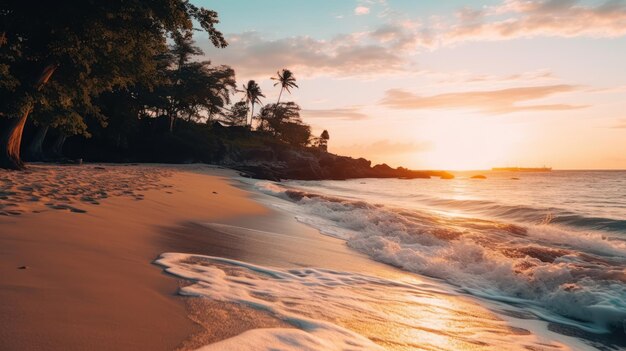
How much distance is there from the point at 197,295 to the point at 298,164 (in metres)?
60.6

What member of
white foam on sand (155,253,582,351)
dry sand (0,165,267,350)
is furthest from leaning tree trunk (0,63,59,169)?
white foam on sand (155,253,582,351)

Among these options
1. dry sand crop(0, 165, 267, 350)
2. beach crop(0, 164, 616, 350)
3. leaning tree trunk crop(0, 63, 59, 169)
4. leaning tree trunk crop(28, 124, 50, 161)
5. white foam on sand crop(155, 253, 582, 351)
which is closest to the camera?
dry sand crop(0, 165, 267, 350)

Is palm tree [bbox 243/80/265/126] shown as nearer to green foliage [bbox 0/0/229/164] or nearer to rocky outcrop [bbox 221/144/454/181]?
rocky outcrop [bbox 221/144/454/181]

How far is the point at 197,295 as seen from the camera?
328cm

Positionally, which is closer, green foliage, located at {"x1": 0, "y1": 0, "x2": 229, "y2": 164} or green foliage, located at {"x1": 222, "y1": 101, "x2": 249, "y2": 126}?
green foliage, located at {"x1": 0, "y1": 0, "x2": 229, "y2": 164}

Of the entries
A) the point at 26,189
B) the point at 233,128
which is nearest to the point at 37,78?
the point at 26,189

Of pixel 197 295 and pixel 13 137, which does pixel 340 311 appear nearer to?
pixel 197 295

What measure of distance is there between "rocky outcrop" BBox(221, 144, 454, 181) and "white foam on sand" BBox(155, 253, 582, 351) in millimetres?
40683

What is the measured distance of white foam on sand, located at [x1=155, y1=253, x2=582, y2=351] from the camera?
282 cm

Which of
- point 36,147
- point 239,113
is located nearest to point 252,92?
point 239,113

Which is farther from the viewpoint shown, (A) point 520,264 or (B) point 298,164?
(B) point 298,164

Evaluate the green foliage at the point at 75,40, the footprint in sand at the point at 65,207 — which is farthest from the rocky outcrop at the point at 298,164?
the footprint in sand at the point at 65,207

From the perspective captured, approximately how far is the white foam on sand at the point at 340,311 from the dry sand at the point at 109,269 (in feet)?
0.74

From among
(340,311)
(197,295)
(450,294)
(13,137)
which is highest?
(13,137)
